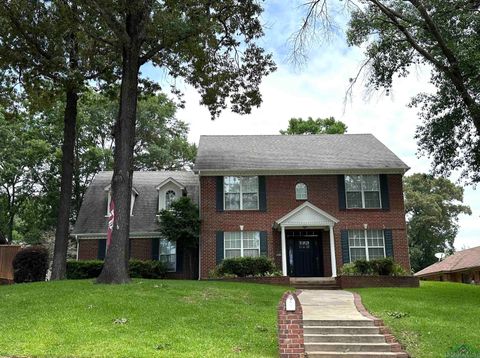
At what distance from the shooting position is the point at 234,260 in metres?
20.3

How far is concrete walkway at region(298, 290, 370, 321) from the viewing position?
462 inches

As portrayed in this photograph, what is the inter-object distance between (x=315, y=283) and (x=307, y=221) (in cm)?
267

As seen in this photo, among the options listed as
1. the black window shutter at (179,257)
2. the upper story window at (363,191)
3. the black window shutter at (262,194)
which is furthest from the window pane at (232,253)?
the upper story window at (363,191)

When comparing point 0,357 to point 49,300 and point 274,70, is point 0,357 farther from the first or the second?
point 274,70

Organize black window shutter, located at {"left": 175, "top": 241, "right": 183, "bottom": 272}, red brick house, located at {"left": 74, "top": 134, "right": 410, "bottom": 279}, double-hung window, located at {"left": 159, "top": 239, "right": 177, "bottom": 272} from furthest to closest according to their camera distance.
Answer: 1. double-hung window, located at {"left": 159, "top": 239, "right": 177, "bottom": 272}
2. black window shutter, located at {"left": 175, "top": 241, "right": 183, "bottom": 272}
3. red brick house, located at {"left": 74, "top": 134, "right": 410, "bottom": 279}

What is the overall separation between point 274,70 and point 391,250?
Answer: 31.0 feet

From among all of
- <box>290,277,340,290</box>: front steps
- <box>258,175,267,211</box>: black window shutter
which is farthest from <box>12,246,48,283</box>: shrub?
<box>290,277,340,290</box>: front steps

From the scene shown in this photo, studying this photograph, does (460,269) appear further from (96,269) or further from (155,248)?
(96,269)

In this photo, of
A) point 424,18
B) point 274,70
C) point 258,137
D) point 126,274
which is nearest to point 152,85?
point 274,70

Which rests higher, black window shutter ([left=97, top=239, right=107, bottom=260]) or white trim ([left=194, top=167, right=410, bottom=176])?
white trim ([left=194, top=167, right=410, bottom=176])

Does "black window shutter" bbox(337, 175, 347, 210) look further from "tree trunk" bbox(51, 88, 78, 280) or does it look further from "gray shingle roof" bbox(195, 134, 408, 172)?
"tree trunk" bbox(51, 88, 78, 280)

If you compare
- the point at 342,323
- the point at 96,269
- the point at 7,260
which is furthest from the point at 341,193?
the point at 7,260

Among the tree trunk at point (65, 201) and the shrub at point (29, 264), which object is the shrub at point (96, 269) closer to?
the shrub at point (29, 264)

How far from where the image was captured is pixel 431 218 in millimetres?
46125
